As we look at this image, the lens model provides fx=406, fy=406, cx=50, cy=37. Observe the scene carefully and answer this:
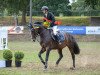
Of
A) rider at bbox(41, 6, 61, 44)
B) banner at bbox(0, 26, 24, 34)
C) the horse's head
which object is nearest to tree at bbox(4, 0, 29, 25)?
banner at bbox(0, 26, 24, 34)

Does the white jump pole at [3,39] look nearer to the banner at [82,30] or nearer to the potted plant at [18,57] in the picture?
the potted plant at [18,57]

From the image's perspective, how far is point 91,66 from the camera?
18.2 m

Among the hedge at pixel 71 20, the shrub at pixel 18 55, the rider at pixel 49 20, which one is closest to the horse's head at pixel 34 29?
the rider at pixel 49 20

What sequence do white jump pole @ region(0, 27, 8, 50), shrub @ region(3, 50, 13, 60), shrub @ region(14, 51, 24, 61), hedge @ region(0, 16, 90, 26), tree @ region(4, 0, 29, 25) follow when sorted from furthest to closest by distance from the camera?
hedge @ region(0, 16, 90, 26)
tree @ region(4, 0, 29, 25)
white jump pole @ region(0, 27, 8, 50)
shrub @ region(14, 51, 24, 61)
shrub @ region(3, 50, 13, 60)

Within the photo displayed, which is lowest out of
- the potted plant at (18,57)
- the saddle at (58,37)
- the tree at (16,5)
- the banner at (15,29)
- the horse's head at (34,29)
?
the banner at (15,29)

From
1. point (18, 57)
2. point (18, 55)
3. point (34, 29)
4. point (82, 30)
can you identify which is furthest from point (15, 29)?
point (34, 29)

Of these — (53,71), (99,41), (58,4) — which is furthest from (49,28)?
(58,4)

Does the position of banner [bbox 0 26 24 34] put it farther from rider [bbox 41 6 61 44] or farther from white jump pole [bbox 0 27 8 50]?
rider [bbox 41 6 61 44]

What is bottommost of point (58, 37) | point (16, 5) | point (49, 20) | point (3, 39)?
point (16, 5)

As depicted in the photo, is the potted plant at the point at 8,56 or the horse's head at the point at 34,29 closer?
the horse's head at the point at 34,29

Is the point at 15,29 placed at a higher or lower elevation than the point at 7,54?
lower

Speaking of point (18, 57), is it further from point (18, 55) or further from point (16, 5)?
point (16, 5)

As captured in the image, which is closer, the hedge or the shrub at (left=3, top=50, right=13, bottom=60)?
the shrub at (left=3, top=50, right=13, bottom=60)

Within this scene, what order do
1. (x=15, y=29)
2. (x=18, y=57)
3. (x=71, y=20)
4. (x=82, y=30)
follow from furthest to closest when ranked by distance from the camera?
(x=71, y=20), (x=82, y=30), (x=15, y=29), (x=18, y=57)
